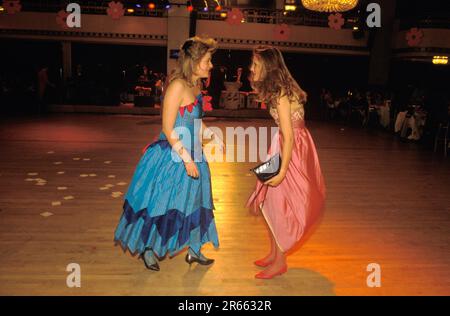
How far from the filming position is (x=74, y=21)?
1449cm

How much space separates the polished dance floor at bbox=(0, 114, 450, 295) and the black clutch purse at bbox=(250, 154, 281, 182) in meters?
0.68

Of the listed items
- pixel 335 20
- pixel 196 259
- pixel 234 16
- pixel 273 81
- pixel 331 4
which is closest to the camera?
pixel 273 81

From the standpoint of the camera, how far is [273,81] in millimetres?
2354

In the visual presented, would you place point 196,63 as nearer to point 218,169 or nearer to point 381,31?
point 218,169

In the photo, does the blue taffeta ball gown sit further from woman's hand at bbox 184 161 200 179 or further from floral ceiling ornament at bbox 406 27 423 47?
floral ceiling ornament at bbox 406 27 423 47

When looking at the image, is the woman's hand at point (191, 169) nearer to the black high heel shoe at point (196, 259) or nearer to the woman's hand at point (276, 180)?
the woman's hand at point (276, 180)

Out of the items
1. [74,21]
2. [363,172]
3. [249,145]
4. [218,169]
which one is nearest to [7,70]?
[74,21]

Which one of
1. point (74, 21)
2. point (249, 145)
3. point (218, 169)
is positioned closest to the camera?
point (218, 169)

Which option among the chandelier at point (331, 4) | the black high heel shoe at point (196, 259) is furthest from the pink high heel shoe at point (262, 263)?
the chandelier at point (331, 4)

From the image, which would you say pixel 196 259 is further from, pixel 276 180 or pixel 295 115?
pixel 295 115

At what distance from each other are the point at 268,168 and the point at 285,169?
0.35 ft

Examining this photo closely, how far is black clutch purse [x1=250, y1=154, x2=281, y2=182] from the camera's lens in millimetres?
2414

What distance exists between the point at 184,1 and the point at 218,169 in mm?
10497

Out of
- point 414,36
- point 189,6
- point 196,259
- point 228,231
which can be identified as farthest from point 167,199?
point 414,36
